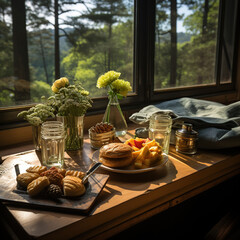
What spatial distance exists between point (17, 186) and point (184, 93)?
4.53 feet

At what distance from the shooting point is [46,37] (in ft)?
4.15

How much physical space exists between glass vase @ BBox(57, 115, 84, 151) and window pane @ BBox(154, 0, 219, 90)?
817 millimetres

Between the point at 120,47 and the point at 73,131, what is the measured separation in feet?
2.32

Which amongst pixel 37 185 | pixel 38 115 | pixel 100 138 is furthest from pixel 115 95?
pixel 37 185

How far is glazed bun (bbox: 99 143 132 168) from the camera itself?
84 cm

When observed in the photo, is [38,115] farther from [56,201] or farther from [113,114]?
[56,201]

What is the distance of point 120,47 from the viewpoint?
1540 mm

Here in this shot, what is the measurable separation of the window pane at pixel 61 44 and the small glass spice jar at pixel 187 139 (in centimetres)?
60

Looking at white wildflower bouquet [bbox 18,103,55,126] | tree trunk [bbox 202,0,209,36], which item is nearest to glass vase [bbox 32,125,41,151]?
white wildflower bouquet [bbox 18,103,55,126]

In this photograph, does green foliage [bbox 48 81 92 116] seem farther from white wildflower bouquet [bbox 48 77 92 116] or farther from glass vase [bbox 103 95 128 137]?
glass vase [bbox 103 95 128 137]

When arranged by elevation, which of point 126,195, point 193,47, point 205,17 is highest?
point 205,17

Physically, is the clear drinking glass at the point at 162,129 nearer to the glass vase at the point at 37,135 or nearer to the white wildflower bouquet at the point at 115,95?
the white wildflower bouquet at the point at 115,95

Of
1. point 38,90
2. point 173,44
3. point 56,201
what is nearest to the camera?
point 56,201

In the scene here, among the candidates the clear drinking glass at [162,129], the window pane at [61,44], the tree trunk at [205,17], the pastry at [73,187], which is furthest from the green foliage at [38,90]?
the tree trunk at [205,17]
